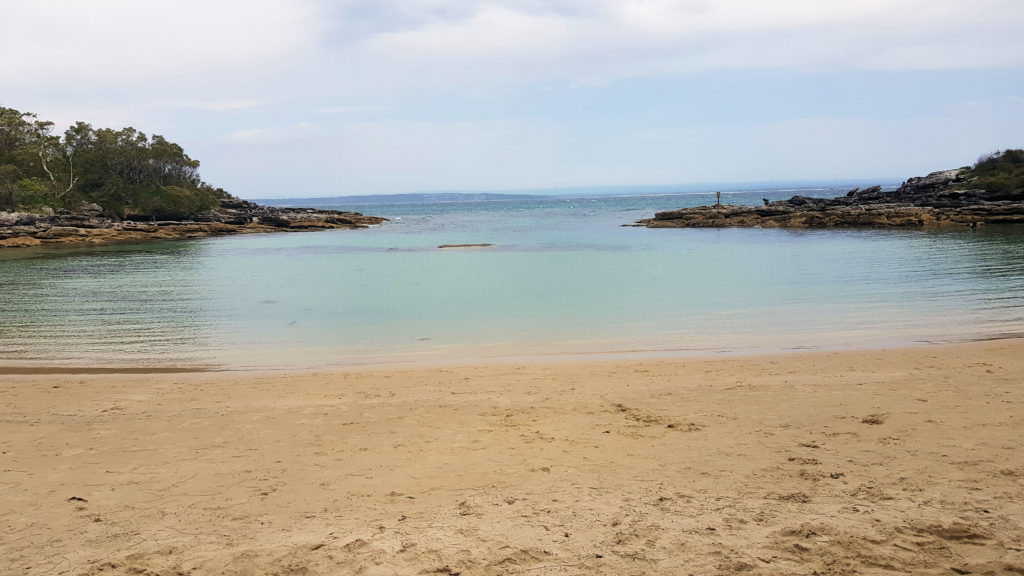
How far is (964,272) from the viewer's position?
1922 cm

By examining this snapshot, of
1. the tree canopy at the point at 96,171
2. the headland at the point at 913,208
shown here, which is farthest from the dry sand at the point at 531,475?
the tree canopy at the point at 96,171

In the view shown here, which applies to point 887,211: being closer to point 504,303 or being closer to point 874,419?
point 504,303

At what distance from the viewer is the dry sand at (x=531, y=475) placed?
13.0 ft

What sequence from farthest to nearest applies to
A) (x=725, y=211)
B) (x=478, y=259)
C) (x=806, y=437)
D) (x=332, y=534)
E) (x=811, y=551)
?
(x=725, y=211) → (x=478, y=259) → (x=806, y=437) → (x=332, y=534) → (x=811, y=551)

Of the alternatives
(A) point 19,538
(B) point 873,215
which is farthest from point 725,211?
(A) point 19,538

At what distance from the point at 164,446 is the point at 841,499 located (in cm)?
572

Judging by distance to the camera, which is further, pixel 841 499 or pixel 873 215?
pixel 873 215

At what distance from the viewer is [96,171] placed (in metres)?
58.2

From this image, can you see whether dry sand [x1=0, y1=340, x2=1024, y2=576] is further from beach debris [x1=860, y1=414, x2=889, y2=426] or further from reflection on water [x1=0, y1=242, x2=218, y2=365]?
reflection on water [x1=0, y1=242, x2=218, y2=365]

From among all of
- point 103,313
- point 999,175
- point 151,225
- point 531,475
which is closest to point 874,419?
point 531,475

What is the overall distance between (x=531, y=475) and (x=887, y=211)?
46968mm

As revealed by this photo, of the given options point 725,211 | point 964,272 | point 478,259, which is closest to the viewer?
point 964,272

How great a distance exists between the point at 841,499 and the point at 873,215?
45747 millimetres

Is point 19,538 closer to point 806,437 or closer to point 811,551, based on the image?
point 811,551
